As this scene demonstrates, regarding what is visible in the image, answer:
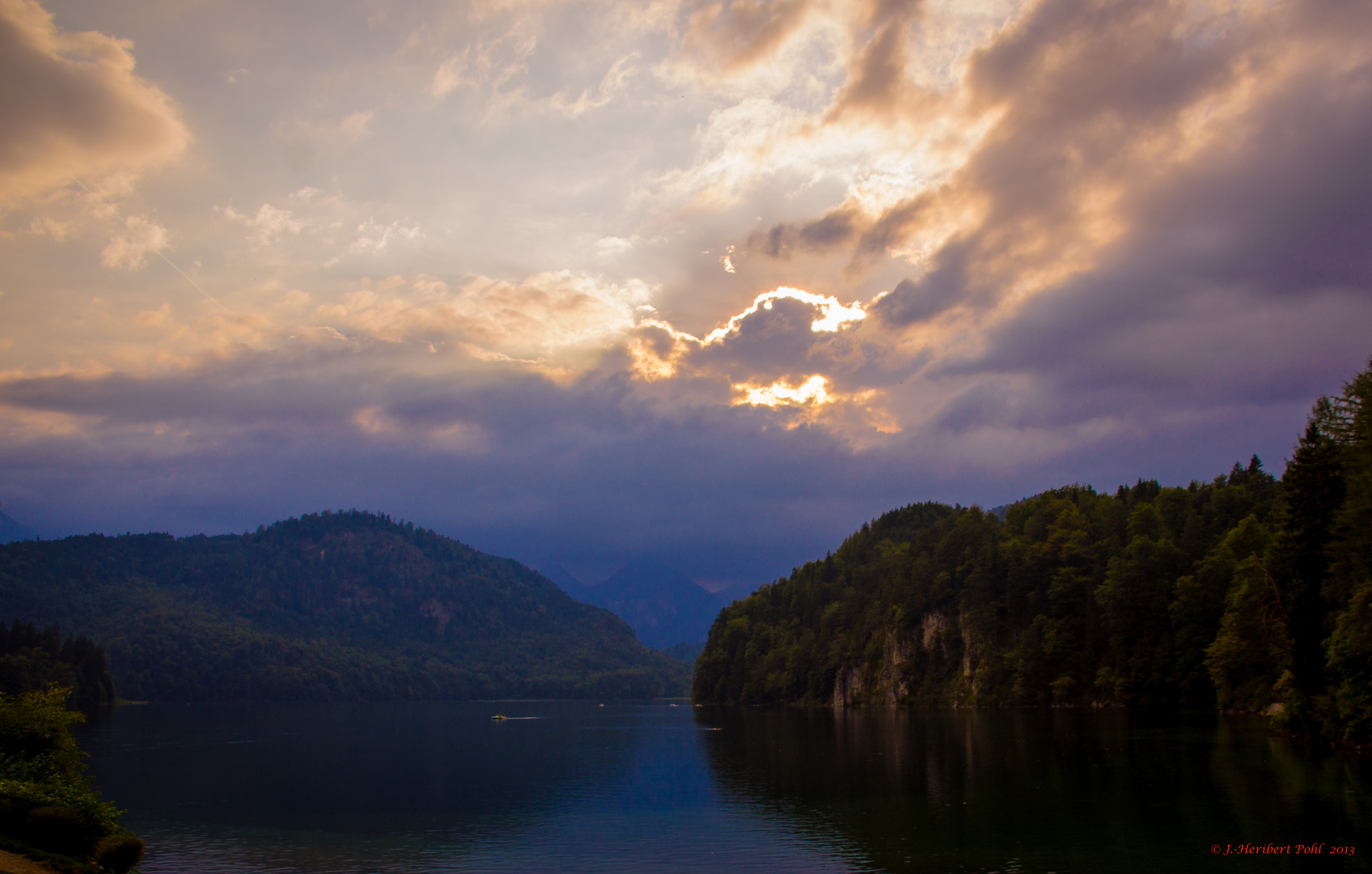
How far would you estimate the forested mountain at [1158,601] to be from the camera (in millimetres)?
59781

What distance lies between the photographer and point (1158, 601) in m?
121

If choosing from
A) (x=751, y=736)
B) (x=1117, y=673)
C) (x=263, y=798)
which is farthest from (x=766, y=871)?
(x=1117, y=673)

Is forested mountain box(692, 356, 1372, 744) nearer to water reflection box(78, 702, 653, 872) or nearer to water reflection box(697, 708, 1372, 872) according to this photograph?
water reflection box(697, 708, 1372, 872)

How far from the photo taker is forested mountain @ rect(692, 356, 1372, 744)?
196ft

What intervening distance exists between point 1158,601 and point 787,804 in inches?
3477

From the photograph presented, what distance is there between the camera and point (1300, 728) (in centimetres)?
6306

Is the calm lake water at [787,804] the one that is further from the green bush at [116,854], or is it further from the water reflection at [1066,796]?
the green bush at [116,854]

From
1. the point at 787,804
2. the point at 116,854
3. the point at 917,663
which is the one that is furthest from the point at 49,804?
the point at 917,663

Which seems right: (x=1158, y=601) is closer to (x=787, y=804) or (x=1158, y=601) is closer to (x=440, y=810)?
(x=787, y=804)

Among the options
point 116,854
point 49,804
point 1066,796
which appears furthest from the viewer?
point 1066,796

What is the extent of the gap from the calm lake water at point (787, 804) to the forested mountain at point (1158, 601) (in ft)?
22.2

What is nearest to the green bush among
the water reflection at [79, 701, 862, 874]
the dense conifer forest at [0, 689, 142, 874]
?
the dense conifer forest at [0, 689, 142, 874]

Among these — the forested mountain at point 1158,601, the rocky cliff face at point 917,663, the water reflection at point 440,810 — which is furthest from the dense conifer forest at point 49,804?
the rocky cliff face at point 917,663

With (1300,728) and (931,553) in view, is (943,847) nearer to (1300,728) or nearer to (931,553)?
(1300,728)
